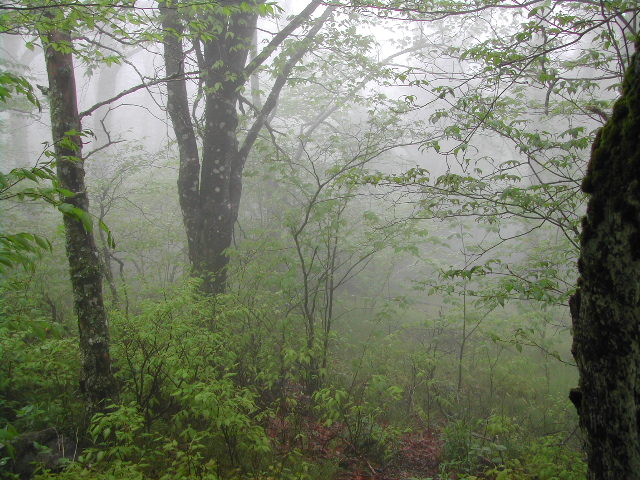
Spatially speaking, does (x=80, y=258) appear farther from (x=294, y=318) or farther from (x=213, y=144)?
(x=213, y=144)

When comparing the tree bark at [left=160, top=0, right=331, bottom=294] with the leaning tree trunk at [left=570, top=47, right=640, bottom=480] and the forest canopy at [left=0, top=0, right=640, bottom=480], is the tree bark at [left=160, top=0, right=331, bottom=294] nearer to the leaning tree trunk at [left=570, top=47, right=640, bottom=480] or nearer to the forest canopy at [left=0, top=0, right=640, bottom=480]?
the forest canopy at [left=0, top=0, right=640, bottom=480]

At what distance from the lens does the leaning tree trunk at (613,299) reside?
1451 mm

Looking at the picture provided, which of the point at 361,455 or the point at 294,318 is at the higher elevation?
the point at 294,318

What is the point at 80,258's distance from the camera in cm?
411

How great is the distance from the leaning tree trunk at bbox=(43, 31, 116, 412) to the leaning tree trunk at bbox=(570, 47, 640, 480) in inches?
169

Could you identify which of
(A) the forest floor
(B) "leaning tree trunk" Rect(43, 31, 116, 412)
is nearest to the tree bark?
(B) "leaning tree trunk" Rect(43, 31, 116, 412)

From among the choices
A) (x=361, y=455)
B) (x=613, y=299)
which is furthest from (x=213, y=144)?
(x=613, y=299)

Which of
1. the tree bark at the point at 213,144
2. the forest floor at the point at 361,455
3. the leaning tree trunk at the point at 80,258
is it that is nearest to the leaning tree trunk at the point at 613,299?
the forest floor at the point at 361,455

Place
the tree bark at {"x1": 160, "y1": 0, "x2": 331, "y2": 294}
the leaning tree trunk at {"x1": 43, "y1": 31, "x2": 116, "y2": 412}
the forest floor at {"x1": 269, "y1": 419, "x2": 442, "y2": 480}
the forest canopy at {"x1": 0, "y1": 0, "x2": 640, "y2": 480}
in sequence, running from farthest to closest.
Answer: the tree bark at {"x1": 160, "y1": 0, "x2": 331, "y2": 294}
the forest floor at {"x1": 269, "y1": 419, "x2": 442, "y2": 480}
the leaning tree trunk at {"x1": 43, "y1": 31, "x2": 116, "y2": 412}
the forest canopy at {"x1": 0, "y1": 0, "x2": 640, "y2": 480}

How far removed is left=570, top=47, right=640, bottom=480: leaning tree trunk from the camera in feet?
4.76

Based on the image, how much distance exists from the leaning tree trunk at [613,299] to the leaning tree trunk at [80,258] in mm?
4295

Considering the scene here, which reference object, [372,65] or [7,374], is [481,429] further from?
[372,65]

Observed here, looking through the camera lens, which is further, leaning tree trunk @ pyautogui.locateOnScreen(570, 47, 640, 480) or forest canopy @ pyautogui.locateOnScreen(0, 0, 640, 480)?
forest canopy @ pyautogui.locateOnScreen(0, 0, 640, 480)

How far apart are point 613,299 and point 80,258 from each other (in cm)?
452
